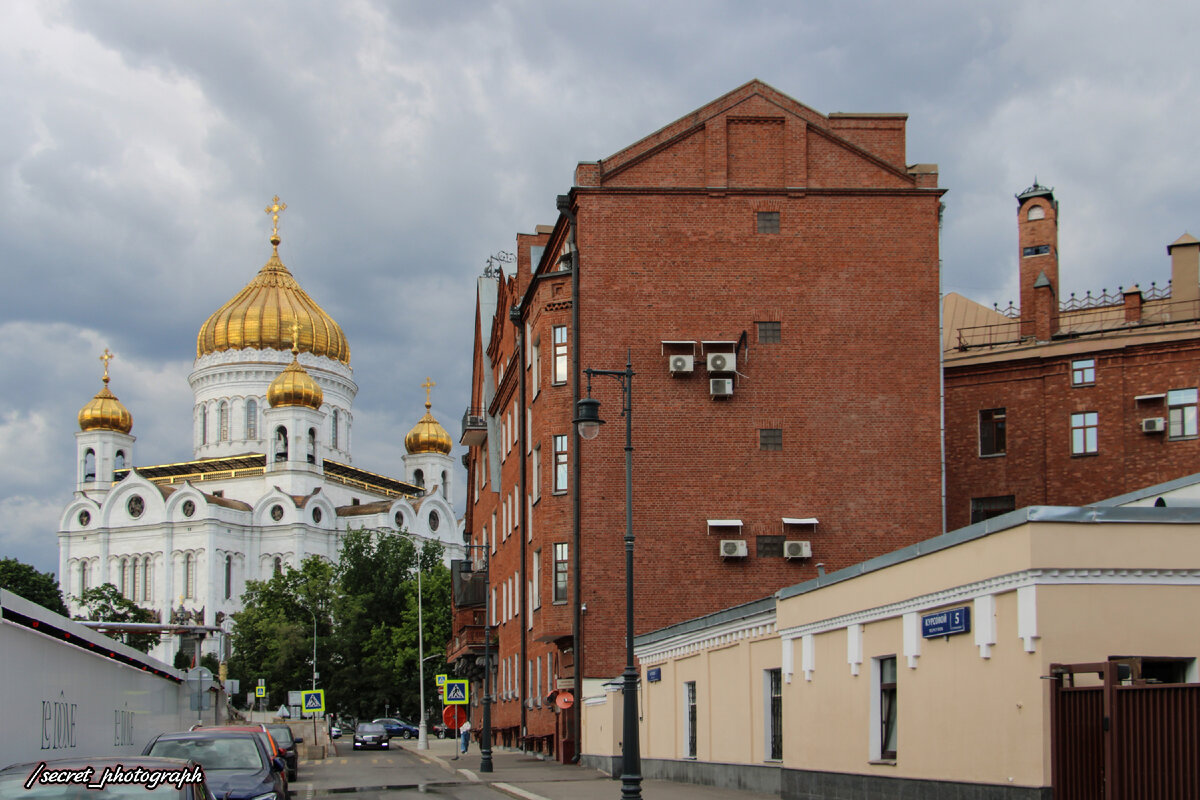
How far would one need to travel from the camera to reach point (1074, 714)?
13141mm

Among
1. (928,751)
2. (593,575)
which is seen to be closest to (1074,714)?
(928,751)

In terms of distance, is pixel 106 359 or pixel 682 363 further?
pixel 106 359

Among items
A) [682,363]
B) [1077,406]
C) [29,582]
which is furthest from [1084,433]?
[29,582]

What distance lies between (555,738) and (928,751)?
2154 centimetres

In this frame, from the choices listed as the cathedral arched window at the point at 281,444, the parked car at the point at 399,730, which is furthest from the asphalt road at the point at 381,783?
the cathedral arched window at the point at 281,444

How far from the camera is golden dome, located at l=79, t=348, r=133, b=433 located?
115 m

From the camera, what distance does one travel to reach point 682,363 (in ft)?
106

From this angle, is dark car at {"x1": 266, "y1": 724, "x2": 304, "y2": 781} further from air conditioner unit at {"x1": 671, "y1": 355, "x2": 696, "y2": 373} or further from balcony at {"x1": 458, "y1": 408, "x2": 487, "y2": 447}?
balcony at {"x1": 458, "y1": 408, "x2": 487, "y2": 447}

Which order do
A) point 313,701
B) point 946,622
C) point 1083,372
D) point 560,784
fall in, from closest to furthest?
point 946,622 → point 560,784 → point 1083,372 → point 313,701

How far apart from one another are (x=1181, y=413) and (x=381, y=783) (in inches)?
832

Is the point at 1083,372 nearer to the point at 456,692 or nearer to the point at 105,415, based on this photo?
the point at 456,692

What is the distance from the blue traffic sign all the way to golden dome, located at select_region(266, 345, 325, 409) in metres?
93.3

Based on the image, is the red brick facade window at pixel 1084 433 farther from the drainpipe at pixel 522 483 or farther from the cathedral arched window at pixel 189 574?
the cathedral arched window at pixel 189 574

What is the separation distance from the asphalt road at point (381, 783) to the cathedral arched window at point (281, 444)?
7058 centimetres
